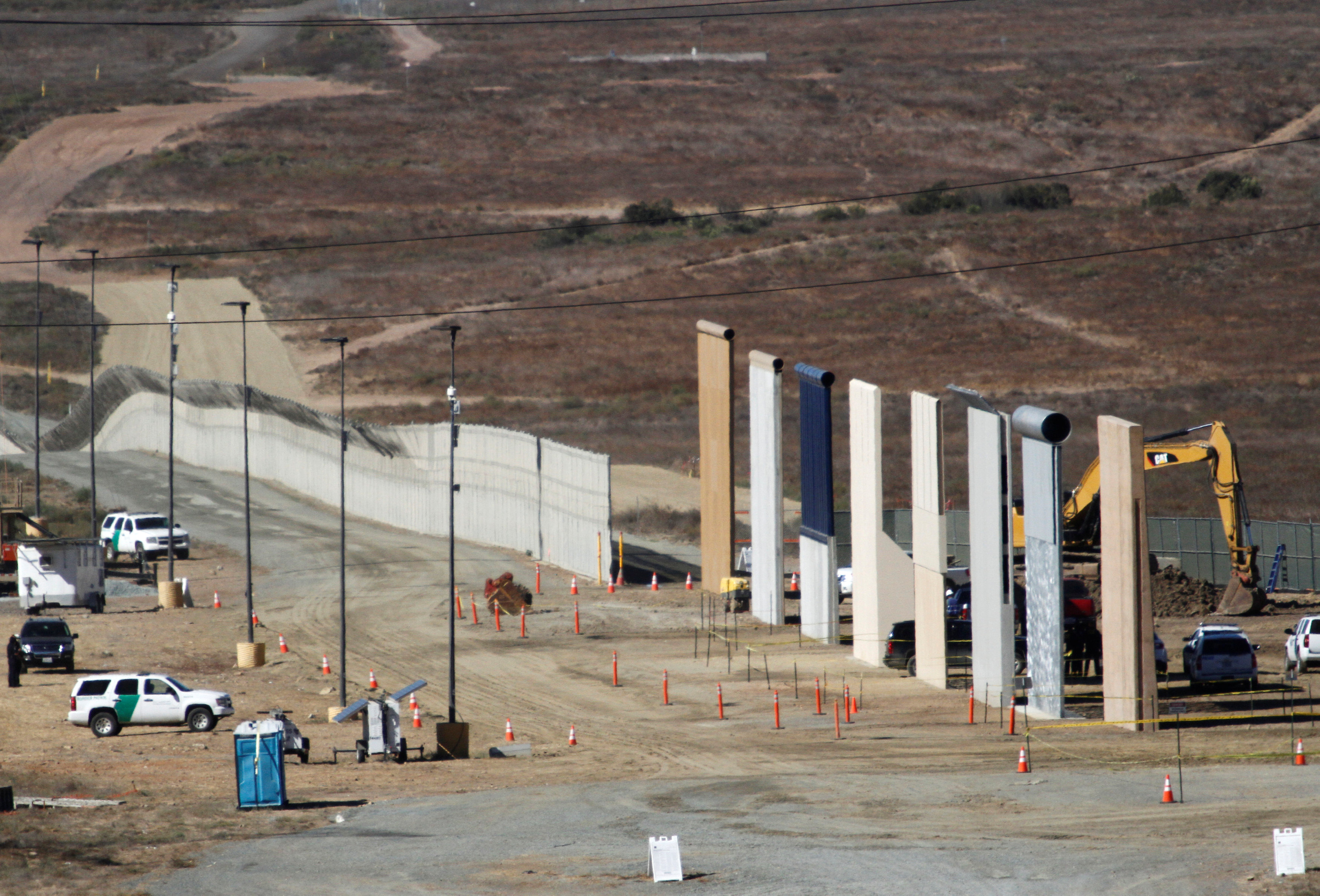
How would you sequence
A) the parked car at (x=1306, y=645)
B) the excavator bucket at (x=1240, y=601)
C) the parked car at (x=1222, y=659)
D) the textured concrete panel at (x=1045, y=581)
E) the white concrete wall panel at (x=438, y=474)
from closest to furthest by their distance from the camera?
the textured concrete panel at (x=1045, y=581) < the parked car at (x=1222, y=659) < the parked car at (x=1306, y=645) < the excavator bucket at (x=1240, y=601) < the white concrete wall panel at (x=438, y=474)

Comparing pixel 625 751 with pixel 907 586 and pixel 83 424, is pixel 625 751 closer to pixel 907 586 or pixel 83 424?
pixel 907 586

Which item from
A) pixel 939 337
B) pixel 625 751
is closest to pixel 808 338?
pixel 939 337

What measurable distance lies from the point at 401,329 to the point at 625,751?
247ft

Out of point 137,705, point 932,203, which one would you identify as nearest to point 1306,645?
point 137,705

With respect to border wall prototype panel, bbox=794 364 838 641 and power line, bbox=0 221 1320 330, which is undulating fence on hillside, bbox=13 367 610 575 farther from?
power line, bbox=0 221 1320 330

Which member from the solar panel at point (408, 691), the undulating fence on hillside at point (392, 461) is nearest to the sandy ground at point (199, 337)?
the undulating fence on hillside at point (392, 461)

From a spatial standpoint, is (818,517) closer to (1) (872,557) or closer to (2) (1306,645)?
(1) (872,557)

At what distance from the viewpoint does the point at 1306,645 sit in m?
37.8

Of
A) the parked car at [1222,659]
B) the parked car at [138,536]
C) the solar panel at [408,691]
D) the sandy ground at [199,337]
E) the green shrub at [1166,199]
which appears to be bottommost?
the solar panel at [408,691]

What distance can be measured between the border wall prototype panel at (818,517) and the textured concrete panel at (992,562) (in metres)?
8.26

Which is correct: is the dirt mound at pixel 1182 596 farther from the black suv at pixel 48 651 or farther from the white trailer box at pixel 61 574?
the white trailer box at pixel 61 574

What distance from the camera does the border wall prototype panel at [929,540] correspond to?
38125 millimetres

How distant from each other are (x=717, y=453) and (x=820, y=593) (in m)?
8.89

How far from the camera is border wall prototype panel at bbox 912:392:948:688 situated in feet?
125
